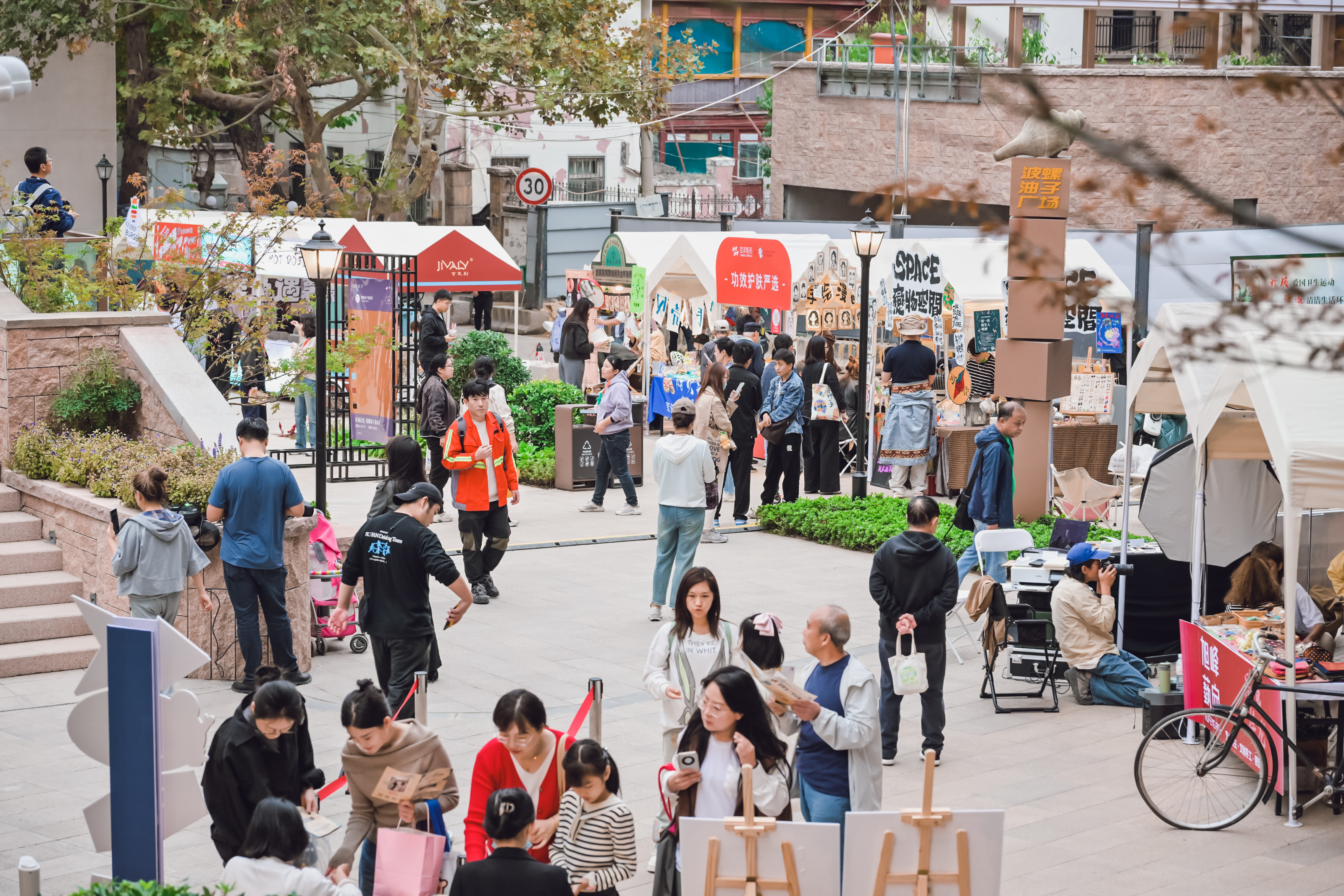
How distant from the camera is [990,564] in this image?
12016mm

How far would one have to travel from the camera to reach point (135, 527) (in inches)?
382

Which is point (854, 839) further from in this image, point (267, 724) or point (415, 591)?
point (415, 591)

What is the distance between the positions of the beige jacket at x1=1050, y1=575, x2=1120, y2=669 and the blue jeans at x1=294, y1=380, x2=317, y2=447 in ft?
34.6

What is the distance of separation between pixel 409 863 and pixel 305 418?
13.8m

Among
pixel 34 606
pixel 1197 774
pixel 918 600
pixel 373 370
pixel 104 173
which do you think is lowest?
pixel 1197 774

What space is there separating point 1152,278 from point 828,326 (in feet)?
25.3

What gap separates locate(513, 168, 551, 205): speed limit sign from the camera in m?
38.2

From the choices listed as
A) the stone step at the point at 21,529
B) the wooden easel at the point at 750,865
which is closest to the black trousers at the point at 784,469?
the stone step at the point at 21,529

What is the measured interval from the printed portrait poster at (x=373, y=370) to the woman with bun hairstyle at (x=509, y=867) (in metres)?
11.4

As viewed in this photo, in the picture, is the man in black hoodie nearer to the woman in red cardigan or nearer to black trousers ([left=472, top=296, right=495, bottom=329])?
the woman in red cardigan

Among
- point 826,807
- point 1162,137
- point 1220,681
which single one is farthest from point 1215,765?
point 1162,137

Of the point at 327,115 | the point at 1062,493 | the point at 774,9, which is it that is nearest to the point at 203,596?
the point at 1062,493

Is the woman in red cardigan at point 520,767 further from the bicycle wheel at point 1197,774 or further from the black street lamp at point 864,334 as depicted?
the black street lamp at point 864,334

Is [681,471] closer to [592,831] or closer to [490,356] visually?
[592,831]
